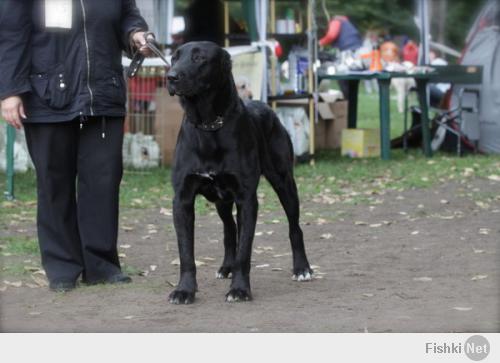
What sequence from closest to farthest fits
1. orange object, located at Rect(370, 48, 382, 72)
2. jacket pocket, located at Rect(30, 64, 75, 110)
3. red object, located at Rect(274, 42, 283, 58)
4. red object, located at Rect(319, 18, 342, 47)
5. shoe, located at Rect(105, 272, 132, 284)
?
jacket pocket, located at Rect(30, 64, 75, 110) < shoe, located at Rect(105, 272, 132, 284) < red object, located at Rect(274, 42, 283, 58) < orange object, located at Rect(370, 48, 382, 72) < red object, located at Rect(319, 18, 342, 47)

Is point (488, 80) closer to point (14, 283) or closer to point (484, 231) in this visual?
point (484, 231)

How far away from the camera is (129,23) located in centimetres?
583

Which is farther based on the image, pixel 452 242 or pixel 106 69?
pixel 452 242

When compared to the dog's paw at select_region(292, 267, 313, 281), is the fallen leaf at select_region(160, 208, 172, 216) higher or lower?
lower

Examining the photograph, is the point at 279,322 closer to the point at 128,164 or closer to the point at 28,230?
the point at 28,230

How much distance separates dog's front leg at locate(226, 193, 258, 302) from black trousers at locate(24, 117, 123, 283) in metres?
0.91

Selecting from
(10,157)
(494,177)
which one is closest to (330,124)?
(494,177)

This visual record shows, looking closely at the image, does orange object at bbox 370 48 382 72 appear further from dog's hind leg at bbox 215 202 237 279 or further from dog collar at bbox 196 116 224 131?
dog collar at bbox 196 116 224 131

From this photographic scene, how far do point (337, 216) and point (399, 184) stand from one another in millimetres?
2167

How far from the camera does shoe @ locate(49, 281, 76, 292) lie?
5750mm

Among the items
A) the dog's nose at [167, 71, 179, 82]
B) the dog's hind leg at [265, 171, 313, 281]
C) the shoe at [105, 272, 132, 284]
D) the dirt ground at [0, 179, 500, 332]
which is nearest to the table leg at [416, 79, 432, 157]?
the dirt ground at [0, 179, 500, 332]

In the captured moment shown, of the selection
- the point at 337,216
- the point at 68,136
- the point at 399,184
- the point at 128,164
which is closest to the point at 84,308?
the point at 68,136

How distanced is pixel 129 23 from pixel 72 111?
669 millimetres

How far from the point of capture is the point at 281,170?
19.6ft
